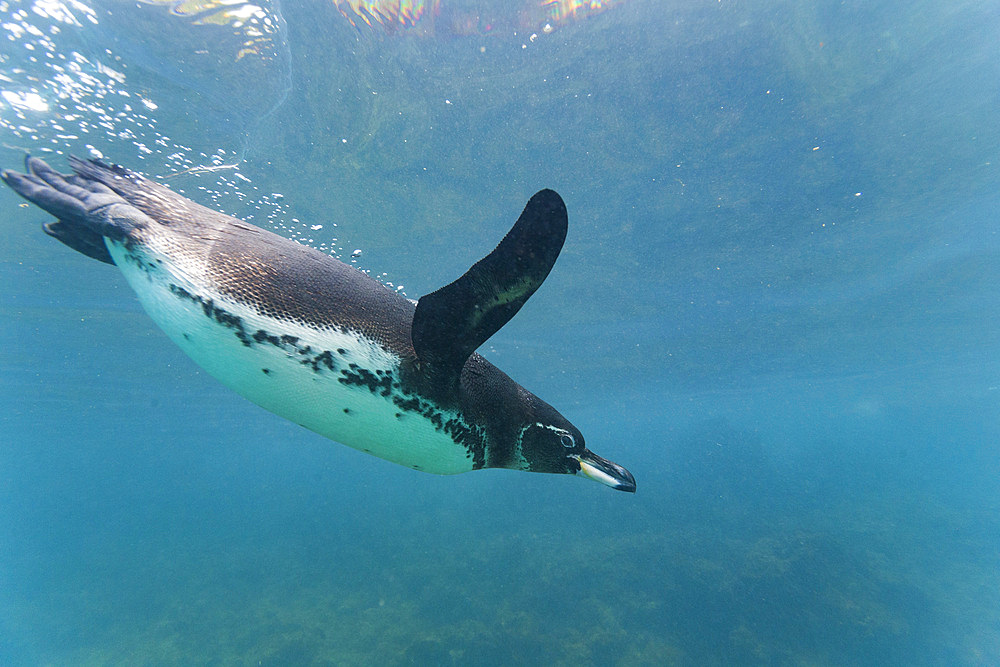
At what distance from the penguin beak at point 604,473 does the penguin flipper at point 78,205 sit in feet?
7.77

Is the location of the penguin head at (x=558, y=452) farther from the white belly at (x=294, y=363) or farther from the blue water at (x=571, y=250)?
the blue water at (x=571, y=250)

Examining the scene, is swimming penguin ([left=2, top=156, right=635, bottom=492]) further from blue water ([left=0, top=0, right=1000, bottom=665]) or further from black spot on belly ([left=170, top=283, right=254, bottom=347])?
blue water ([left=0, top=0, right=1000, bottom=665])

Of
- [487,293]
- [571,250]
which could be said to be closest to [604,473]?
[487,293]

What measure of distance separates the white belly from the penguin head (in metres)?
0.44

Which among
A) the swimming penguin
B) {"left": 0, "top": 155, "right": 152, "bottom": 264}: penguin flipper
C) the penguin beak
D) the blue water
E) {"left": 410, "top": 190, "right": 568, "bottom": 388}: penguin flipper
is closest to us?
{"left": 410, "top": 190, "right": 568, "bottom": 388}: penguin flipper

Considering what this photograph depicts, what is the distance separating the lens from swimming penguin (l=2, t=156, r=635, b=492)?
67.4 inches

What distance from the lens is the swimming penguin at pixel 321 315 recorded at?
1712 millimetres

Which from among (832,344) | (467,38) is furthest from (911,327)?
(467,38)

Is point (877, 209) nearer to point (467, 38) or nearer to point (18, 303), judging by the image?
point (467, 38)

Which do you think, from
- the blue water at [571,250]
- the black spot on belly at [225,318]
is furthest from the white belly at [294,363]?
the blue water at [571,250]

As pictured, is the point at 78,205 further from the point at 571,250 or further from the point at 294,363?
the point at 571,250

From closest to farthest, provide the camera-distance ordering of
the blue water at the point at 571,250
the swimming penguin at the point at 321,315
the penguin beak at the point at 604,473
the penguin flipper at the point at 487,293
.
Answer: the penguin flipper at the point at 487,293 < the swimming penguin at the point at 321,315 < the penguin beak at the point at 604,473 < the blue water at the point at 571,250

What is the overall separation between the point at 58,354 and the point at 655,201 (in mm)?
22316

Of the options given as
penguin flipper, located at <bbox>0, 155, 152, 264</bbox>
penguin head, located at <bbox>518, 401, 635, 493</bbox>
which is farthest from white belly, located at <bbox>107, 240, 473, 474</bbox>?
penguin head, located at <bbox>518, 401, 635, 493</bbox>
